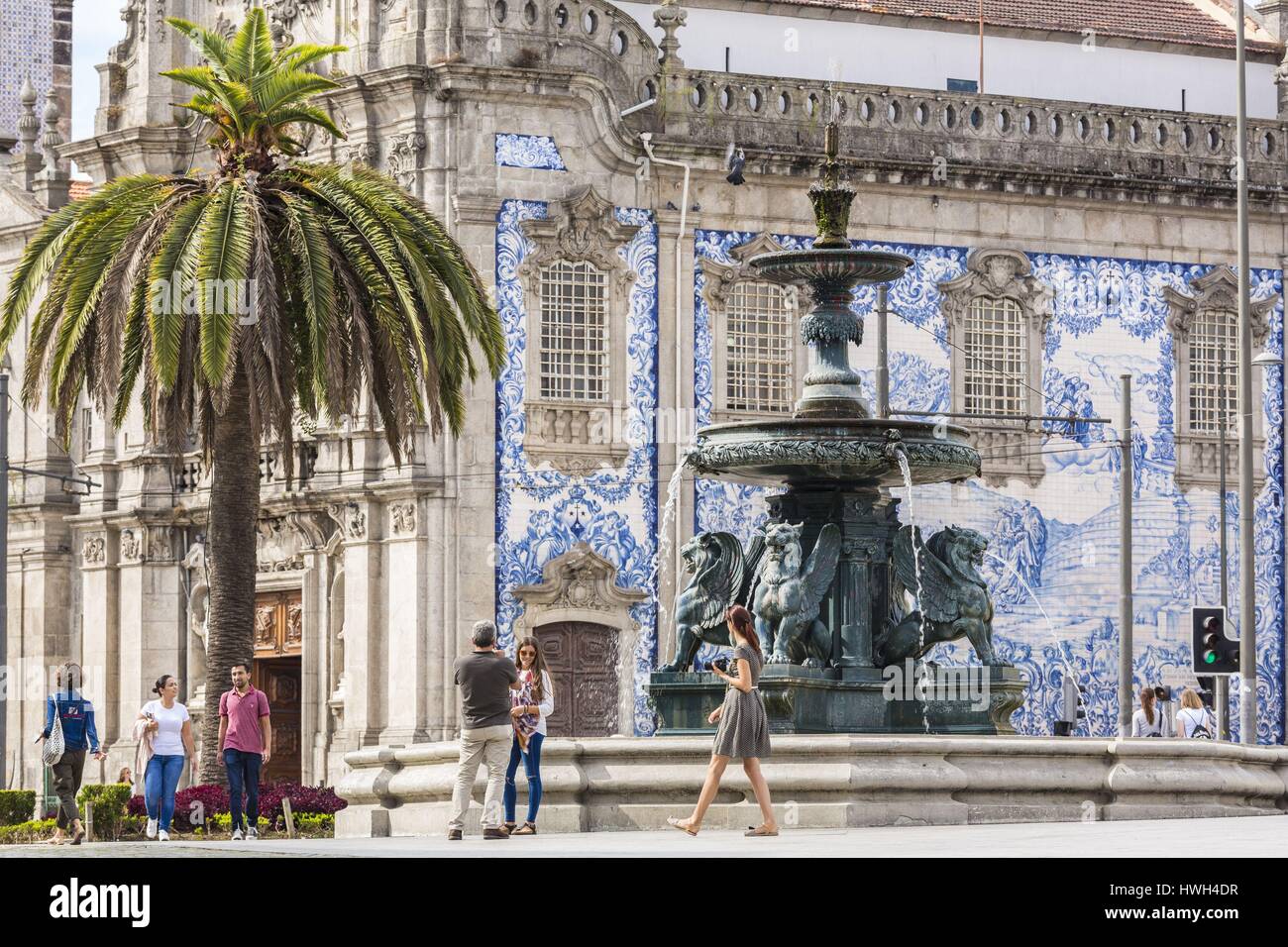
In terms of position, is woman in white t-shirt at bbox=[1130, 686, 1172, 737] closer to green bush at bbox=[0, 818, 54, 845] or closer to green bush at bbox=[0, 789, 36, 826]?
green bush at bbox=[0, 818, 54, 845]

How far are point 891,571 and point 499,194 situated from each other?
598 inches

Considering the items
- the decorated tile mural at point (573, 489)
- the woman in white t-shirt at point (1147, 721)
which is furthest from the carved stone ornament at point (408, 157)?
the woman in white t-shirt at point (1147, 721)

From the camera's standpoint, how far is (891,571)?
24703mm

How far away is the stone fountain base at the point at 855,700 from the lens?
23.9 meters

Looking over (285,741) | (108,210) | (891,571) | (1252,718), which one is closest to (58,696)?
(891,571)

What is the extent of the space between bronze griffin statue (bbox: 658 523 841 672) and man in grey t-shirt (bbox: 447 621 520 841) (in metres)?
3.51

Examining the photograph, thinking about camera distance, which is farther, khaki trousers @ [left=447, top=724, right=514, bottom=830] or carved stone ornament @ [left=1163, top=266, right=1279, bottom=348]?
carved stone ornament @ [left=1163, top=266, right=1279, bottom=348]

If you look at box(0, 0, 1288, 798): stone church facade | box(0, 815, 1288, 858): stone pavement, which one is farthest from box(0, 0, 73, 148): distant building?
box(0, 815, 1288, 858): stone pavement

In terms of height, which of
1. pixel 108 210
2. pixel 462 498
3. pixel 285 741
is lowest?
pixel 285 741

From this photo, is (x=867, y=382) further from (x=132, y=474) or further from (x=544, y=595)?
(x=132, y=474)

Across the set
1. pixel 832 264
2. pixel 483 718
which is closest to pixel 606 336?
pixel 832 264

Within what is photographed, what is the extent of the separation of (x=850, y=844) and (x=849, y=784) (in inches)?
116

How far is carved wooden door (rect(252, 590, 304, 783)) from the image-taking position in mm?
40938

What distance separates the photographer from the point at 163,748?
25.5 meters
